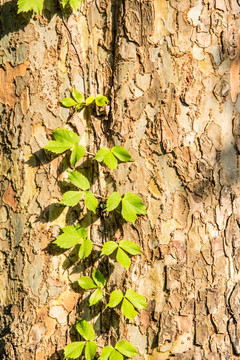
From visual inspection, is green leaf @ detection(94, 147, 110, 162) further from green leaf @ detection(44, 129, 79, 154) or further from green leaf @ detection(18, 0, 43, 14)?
green leaf @ detection(18, 0, 43, 14)

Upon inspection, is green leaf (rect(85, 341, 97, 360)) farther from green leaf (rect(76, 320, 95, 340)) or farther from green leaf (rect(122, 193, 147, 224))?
green leaf (rect(122, 193, 147, 224))

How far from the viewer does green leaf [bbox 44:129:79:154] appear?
4.80 ft

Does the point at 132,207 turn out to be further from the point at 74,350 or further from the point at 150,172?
the point at 74,350

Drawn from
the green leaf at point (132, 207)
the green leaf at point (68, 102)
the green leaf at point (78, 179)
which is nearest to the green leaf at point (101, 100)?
the green leaf at point (68, 102)

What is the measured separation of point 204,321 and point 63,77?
132cm

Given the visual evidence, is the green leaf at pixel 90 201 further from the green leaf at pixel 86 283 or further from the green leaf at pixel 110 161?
the green leaf at pixel 86 283

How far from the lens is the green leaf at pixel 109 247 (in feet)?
4.74

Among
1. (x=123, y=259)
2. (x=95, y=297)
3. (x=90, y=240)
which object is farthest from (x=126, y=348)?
(x=90, y=240)

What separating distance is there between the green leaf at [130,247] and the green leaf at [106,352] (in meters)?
0.44

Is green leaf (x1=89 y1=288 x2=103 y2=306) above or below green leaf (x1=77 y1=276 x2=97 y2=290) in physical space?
below

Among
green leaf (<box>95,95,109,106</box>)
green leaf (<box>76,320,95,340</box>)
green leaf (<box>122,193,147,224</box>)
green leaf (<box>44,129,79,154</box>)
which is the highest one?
green leaf (<box>95,95,109,106</box>)

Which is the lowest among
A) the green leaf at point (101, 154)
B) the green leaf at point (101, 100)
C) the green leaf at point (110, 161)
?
the green leaf at point (110, 161)

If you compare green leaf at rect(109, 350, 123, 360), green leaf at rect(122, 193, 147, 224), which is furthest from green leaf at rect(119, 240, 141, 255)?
green leaf at rect(109, 350, 123, 360)

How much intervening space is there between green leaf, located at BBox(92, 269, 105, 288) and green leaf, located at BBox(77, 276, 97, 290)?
18 millimetres
